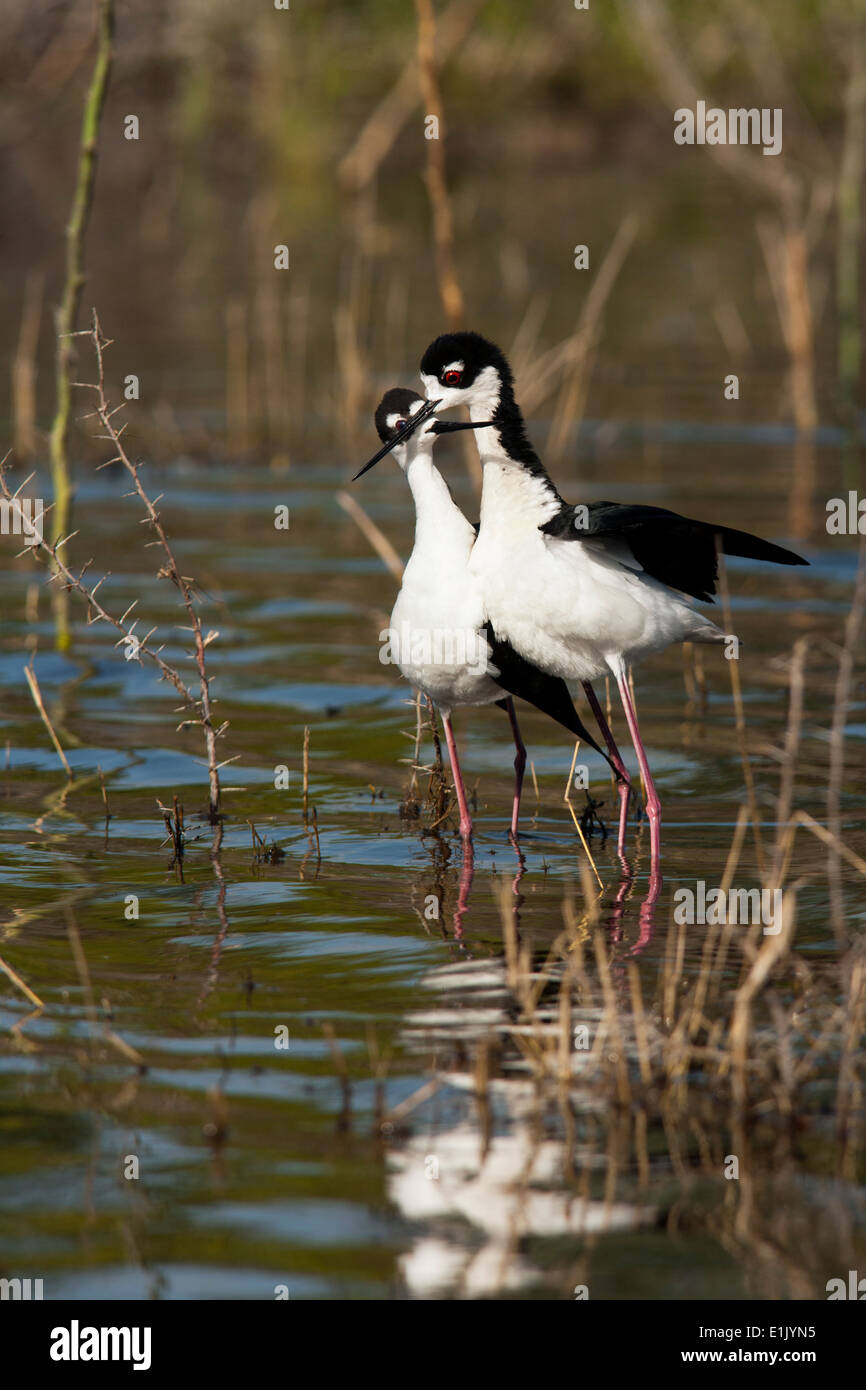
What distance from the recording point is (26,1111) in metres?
5.03

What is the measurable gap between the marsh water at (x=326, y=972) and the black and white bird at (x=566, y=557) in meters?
0.79

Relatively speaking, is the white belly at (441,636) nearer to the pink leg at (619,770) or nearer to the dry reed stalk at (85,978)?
the pink leg at (619,770)

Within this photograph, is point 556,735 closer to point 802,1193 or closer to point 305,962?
point 305,962

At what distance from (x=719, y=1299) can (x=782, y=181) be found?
484 inches

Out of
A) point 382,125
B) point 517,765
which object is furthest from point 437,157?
point 382,125

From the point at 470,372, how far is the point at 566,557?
80 centimetres

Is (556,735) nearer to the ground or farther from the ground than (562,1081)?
farther from the ground

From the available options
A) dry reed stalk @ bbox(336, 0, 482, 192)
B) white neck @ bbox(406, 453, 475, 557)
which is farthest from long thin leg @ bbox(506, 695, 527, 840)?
dry reed stalk @ bbox(336, 0, 482, 192)

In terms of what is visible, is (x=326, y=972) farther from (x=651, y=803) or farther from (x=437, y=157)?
(x=437, y=157)

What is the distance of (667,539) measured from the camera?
6.73 metres

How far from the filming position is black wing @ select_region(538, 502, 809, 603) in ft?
21.3

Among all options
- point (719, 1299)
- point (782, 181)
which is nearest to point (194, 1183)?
point (719, 1299)

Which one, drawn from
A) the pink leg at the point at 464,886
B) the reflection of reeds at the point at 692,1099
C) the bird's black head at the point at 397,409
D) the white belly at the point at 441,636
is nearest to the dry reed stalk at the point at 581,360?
the bird's black head at the point at 397,409
